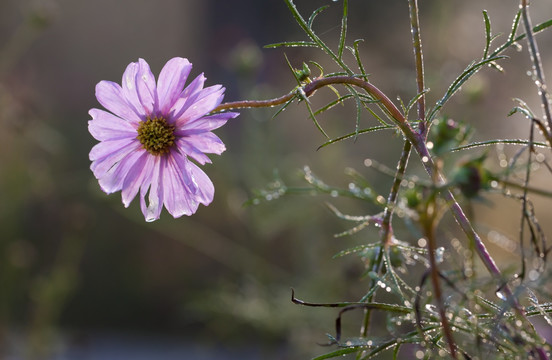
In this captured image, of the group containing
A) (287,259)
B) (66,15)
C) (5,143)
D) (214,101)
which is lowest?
(214,101)

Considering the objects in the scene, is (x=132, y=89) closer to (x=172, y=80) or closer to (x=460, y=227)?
(x=172, y=80)

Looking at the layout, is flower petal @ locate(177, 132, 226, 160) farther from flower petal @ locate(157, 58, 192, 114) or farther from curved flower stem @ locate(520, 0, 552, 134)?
curved flower stem @ locate(520, 0, 552, 134)

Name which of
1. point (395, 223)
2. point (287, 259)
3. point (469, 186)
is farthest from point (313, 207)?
point (287, 259)

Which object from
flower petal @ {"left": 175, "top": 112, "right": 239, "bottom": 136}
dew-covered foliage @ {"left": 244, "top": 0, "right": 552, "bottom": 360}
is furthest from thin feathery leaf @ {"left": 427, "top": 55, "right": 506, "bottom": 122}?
flower petal @ {"left": 175, "top": 112, "right": 239, "bottom": 136}

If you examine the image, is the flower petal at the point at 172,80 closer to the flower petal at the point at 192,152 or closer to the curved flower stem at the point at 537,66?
the flower petal at the point at 192,152

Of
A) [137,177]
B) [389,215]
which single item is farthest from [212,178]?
[389,215]

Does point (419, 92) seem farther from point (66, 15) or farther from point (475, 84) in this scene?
point (66, 15)
